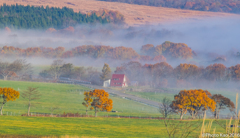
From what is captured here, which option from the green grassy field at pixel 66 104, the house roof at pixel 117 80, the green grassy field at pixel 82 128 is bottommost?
the green grassy field at pixel 82 128

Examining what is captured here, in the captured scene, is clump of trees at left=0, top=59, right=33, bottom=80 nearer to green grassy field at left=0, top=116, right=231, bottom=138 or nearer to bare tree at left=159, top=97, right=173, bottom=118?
bare tree at left=159, top=97, right=173, bottom=118

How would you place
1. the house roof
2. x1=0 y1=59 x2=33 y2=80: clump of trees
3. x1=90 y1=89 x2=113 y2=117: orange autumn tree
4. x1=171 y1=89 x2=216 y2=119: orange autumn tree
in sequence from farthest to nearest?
x1=0 y1=59 x2=33 y2=80: clump of trees, the house roof, x1=90 y1=89 x2=113 y2=117: orange autumn tree, x1=171 y1=89 x2=216 y2=119: orange autumn tree

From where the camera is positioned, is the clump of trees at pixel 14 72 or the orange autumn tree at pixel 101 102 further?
the clump of trees at pixel 14 72

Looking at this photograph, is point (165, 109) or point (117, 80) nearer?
point (165, 109)

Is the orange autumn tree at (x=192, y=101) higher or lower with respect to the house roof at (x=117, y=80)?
lower

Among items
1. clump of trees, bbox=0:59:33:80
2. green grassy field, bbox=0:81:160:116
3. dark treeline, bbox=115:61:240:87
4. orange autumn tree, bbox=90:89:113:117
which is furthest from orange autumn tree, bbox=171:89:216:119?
clump of trees, bbox=0:59:33:80

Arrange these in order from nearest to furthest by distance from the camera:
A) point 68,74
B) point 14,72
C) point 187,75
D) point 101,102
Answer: point 101,102, point 14,72, point 68,74, point 187,75

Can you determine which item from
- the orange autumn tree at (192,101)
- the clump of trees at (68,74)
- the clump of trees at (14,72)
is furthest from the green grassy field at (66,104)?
the clump of trees at (68,74)

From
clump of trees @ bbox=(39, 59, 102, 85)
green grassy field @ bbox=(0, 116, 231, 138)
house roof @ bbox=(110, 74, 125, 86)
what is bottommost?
green grassy field @ bbox=(0, 116, 231, 138)

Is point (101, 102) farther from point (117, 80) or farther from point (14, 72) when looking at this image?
point (14, 72)

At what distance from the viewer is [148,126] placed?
49938 mm

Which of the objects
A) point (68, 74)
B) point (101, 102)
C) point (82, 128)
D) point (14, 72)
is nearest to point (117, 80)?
point (68, 74)

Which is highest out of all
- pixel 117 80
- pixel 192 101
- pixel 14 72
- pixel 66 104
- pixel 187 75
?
pixel 187 75

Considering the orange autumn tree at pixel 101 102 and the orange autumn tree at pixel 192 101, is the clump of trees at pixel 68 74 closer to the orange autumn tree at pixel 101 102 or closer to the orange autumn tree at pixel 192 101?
the orange autumn tree at pixel 101 102
